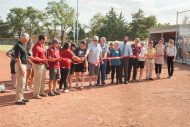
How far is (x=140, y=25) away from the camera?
81875 mm

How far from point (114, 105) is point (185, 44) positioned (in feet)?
55.2

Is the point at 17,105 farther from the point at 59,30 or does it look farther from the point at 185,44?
the point at 59,30

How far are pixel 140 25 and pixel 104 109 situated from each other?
74.0 metres

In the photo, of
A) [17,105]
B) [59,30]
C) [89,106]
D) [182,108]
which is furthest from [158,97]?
[59,30]

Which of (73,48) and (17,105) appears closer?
(17,105)

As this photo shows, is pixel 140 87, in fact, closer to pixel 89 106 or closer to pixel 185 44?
pixel 89 106

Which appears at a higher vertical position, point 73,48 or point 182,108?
point 73,48

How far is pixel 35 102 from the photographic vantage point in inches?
390

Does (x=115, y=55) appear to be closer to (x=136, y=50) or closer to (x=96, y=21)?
(x=136, y=50)

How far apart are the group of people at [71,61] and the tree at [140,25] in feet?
210

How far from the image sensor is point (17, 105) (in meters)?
9.42

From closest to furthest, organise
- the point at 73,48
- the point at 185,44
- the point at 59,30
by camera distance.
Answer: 1. the point at 73,48
2. the point at 185,44
3. the point at 59,30

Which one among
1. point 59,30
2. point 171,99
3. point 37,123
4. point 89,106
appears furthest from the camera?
point 59,30

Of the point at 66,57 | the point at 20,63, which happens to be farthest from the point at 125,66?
the point at 20,63
